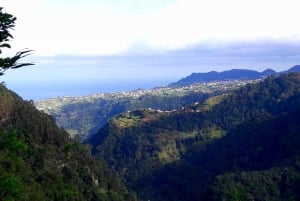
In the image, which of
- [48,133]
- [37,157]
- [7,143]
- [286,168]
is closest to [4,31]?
[7,143]

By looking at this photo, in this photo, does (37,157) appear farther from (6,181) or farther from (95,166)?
(6,181)

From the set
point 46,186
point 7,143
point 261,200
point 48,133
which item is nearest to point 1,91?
point 48,133

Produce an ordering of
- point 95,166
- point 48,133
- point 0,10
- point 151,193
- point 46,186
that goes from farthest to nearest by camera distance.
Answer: point 151,193 → point 95,166 → point 48,133 → point 46,186 → point 0,10

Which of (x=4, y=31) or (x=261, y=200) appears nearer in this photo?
(x=4, y=31)

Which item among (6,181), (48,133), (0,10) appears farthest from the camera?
Result: (48,133)

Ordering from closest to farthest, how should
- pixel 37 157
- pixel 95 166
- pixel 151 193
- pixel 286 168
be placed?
1. pixel 37 157
2. pixel 95 166
3. pixel 286 168
4. pixel 151 193

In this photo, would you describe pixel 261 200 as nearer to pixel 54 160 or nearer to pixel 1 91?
pixel 54 160

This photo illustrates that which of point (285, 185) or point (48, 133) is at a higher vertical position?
point (48, 133)

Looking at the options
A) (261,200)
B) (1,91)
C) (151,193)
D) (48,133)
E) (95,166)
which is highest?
(1,91)

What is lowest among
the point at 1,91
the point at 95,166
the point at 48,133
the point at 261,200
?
the point at 261,200
